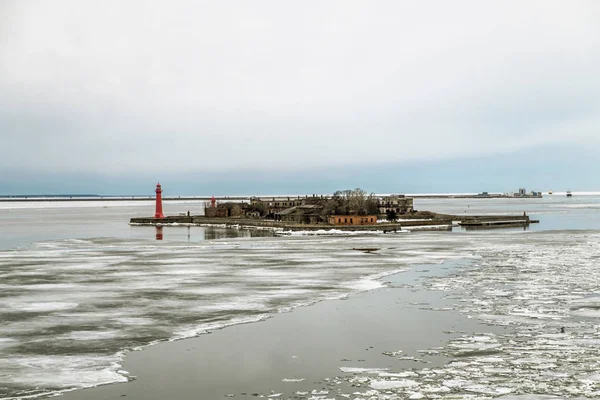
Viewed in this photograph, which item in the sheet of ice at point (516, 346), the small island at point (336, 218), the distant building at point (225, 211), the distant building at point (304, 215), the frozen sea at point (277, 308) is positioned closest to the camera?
the sheet of ice at point (516, 346)

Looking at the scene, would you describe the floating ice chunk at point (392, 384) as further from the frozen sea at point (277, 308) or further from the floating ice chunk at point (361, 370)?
the floating ice chunk at point (361, 370)

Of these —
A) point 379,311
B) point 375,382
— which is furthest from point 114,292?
point 375,382

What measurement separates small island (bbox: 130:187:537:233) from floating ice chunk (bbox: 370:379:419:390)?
2595 inches

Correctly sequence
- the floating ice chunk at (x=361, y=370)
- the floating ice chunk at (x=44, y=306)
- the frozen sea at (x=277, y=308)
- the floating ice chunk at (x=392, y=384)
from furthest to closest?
the floating ice chunk at (x=44, y=306)
the floating ice chunk at (x=361, y=370)
the frozen sea at (x=277, y=308)
the floating ice chunk at (x=392, y=384)

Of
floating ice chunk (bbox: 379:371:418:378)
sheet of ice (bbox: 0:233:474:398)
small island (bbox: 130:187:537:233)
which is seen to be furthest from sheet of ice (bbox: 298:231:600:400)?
small island (bbox: 130:187:537:233)

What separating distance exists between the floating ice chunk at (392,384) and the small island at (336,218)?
6592 centimetres

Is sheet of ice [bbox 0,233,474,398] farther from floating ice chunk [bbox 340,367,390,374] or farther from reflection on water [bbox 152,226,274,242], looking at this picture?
reflection on water [bbox 152,226,274,242]

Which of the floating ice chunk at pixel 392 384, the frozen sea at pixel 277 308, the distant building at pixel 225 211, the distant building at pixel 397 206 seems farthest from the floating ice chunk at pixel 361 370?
the distant building at pixel 397 206

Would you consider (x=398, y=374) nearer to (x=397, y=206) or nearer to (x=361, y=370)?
(x=361, y=370)

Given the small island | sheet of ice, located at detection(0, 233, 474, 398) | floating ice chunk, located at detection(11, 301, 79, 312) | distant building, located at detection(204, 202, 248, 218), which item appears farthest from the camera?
distant building, located at detection(204, 202, 248, 218)

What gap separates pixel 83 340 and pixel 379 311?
27.4ft

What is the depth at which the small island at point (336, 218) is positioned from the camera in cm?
8394

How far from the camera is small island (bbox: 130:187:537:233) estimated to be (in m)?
83.9

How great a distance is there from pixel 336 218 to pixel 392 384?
7620cm
